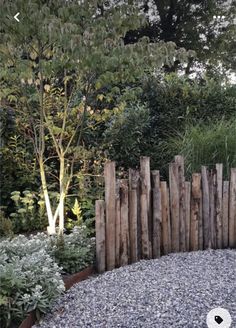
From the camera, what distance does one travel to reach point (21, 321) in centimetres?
253

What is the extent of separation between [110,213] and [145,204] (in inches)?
12.3

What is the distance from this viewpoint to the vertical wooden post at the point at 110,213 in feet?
11.5

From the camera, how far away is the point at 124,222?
11.7 feet

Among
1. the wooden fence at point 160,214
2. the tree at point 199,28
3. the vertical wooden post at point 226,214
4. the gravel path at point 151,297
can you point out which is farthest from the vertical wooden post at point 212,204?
the tree at point 199,28

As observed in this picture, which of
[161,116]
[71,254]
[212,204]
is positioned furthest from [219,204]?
[161,116]

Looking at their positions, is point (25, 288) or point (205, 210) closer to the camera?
point (25, 288)

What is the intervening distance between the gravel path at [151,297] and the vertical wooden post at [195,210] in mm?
412

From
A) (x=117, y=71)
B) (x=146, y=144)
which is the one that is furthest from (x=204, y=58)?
(x=117, y=71)

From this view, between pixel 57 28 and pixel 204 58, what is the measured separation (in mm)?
9635

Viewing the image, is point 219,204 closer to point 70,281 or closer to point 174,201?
Result: point 174,201

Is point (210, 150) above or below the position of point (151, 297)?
above

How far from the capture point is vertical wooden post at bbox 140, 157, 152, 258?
362 cm

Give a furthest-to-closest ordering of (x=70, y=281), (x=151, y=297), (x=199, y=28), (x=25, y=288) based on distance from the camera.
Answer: (x=199, y=28) < (x=70, y=281) < (x=151, y=297) < (x=25, y=288)

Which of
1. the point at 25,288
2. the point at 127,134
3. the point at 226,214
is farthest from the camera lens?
the point at 127,134
